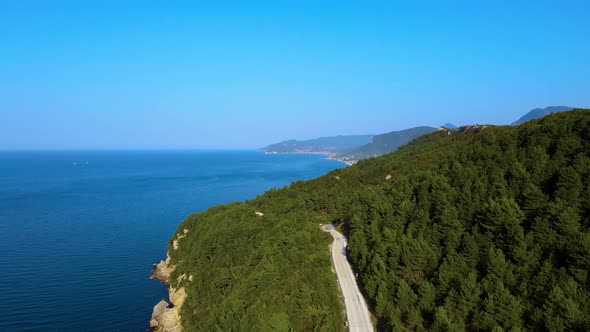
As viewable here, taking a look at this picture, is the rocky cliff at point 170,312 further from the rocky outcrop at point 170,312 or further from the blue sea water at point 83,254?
the blue sea water at point 83,254

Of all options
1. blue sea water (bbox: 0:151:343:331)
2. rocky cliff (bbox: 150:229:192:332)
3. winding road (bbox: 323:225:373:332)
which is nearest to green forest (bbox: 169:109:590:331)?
winding road (bbox: 323:225:373:332)

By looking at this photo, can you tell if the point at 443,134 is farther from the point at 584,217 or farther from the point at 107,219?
the point at 107,219

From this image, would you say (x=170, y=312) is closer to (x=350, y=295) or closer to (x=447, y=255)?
(x=350, y=295)

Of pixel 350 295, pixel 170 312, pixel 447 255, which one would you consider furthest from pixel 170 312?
pixel 447 255

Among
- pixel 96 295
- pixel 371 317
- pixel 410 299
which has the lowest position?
pixel 96 295

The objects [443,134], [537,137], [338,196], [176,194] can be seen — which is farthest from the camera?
[176,194]

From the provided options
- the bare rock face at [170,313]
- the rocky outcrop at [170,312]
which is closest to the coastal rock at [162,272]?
the rocky outcrop at [170,312]

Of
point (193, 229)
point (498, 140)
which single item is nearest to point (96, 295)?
point (193, 229)
